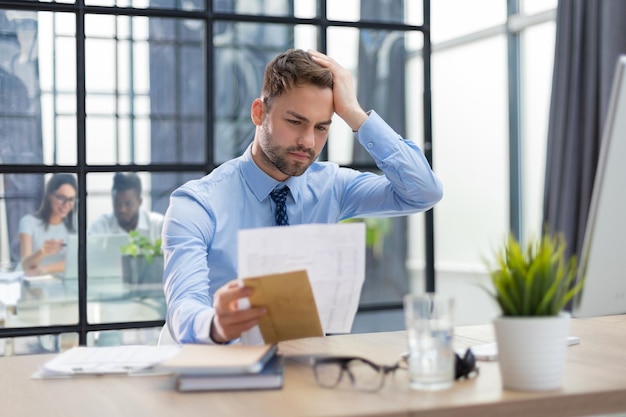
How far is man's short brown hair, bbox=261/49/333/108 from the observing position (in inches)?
90.9

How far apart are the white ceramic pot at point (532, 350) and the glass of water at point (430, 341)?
0.26 feet

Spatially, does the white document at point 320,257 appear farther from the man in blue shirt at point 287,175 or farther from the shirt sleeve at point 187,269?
the man in blue shirt at point 287,175

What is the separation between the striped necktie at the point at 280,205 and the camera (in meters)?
2.39

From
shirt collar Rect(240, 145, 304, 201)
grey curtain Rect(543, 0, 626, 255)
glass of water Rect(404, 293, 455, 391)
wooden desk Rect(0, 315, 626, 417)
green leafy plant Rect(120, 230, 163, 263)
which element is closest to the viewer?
wooden desk Rect(0, 315, 626, 417)

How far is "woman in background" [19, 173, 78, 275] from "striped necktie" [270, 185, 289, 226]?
986 millimetres

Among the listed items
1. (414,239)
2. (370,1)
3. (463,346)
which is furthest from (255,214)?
(414,239)

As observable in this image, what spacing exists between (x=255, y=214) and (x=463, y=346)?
0.76 m

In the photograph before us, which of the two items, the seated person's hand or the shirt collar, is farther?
the shirt collar

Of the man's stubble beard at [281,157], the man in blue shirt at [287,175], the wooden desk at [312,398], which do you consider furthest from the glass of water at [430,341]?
the man's stubble beard at [281,157]

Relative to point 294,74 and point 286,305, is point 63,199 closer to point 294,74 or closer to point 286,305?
point 294,74

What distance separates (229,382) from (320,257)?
0.89ft

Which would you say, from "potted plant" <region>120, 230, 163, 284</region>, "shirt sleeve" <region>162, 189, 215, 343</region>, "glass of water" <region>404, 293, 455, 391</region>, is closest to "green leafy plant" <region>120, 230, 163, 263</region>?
"potted plant" <region>120, 230, 163, 284</region>

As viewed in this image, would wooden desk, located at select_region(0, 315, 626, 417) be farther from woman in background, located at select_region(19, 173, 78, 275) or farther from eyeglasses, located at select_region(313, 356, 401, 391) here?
woman in background, located at select_region(19, 173, 78, 275)

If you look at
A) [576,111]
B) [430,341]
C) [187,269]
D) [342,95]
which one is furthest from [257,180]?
[576,111]
